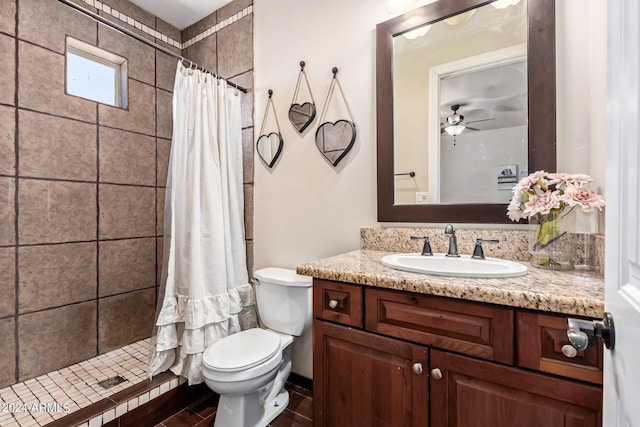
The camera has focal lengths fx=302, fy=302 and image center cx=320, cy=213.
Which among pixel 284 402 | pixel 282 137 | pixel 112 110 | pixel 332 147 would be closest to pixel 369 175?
pixel 332 147

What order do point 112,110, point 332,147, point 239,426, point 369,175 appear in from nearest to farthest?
1. point 239,426
2. point 369,175
3. point 332,147
4. point 112,110

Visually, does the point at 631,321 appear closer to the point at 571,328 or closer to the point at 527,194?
the point at 571,328

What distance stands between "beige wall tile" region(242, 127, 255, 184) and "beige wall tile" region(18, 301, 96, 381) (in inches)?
53.5

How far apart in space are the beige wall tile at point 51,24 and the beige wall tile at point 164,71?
46 cm

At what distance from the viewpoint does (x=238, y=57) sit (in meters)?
2.27

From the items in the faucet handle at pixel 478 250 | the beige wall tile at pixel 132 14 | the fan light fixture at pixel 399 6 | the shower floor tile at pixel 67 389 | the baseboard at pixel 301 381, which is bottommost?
the baseboard at pixel 301 381

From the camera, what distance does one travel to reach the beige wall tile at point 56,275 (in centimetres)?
180

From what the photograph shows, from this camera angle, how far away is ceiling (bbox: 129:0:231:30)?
90.0 inches

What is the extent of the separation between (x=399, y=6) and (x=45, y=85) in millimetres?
2134

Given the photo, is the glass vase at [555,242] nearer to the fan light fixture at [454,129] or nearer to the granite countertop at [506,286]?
the granite countertop at [506,286]

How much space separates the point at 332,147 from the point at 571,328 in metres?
1.39

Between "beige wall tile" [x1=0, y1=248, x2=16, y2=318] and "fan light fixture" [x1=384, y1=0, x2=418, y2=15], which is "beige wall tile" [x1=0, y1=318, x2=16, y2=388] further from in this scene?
"fan light fixture" [x1=384, y1=0, x2=418, y2=15]

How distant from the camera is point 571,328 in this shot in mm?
582

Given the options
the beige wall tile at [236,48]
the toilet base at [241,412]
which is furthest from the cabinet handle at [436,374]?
the beige wall tile at [236,48]
